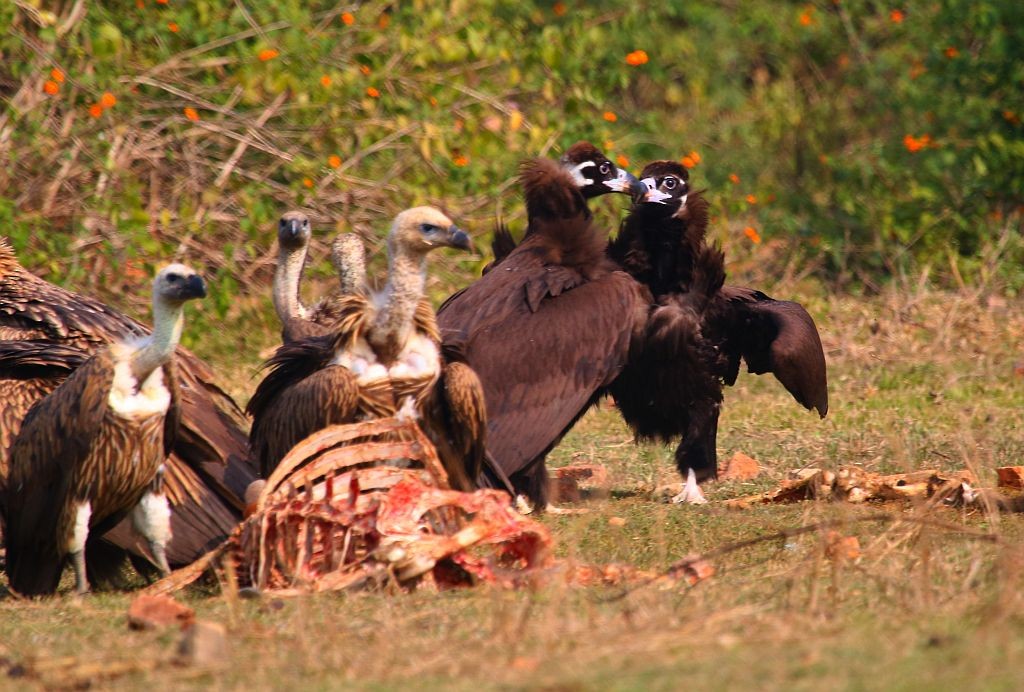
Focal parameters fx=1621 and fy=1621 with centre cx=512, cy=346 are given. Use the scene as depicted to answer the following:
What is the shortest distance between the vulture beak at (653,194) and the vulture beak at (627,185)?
0.01 metres

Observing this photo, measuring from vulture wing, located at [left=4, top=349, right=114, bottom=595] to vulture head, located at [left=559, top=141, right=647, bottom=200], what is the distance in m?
2.69

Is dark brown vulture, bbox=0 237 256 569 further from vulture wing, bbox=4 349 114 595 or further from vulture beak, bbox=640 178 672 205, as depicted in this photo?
vulture beak, bbox=640 178 672 205

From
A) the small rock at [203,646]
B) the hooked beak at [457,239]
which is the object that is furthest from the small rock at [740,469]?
the small rock at [203,646]

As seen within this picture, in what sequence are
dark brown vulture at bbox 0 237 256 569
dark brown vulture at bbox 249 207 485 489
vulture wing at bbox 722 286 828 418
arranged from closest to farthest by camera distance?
dark brown vulture at bbox 249 207 485 489 → dark brown vulture at bbox 0 237 256 569 → vulture wing at bbox 722 286 828 418

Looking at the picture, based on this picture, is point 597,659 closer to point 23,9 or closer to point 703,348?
point 703,348

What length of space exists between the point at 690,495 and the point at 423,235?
5.33 ft

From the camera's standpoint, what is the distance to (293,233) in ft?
22.1

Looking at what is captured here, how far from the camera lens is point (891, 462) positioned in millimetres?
6477

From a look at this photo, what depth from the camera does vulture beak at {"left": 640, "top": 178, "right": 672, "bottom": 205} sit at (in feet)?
21.3

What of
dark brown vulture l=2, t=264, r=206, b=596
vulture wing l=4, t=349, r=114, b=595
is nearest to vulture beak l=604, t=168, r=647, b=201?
dark brown vulture l=2, t=264, r=206, b=596

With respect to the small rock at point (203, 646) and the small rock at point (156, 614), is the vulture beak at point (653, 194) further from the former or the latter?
the small rock at point (203, 646)

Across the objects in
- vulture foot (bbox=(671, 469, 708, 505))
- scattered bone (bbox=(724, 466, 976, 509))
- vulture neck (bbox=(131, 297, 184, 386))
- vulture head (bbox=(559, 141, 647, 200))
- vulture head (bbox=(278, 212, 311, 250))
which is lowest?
vulture foot (bbox=(671, 469, 708, 505))

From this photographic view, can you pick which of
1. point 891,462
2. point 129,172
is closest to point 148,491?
point 891,462

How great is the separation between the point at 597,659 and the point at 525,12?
8.68 meters
